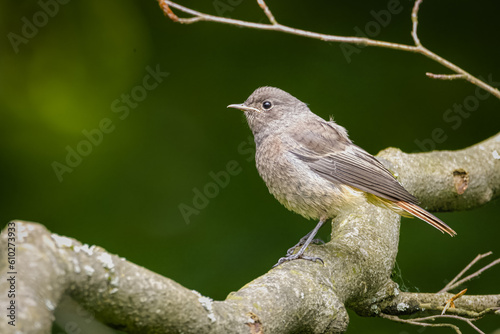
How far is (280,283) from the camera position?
92.4 inches

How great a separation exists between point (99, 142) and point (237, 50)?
4.63 feet

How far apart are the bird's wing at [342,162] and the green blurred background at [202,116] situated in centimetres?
122

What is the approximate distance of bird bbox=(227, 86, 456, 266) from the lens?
10.8 feet

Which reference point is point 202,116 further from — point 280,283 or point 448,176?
point 280,283

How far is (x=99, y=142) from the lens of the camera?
451 centimetres

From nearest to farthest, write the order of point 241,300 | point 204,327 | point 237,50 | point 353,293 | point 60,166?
point 204,327
point 241,300
point 353,293
point 60,166
point 237,50

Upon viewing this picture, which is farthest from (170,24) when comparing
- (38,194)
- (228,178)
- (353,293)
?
(353,293)

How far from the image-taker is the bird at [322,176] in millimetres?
3299

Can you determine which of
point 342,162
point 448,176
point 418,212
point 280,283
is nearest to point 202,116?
point 342,162

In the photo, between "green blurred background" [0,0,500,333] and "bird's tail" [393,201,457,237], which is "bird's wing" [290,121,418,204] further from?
"green blurred background" [0,0,500,333]

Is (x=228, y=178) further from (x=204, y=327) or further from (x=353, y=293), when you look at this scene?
(x=204, y=327)

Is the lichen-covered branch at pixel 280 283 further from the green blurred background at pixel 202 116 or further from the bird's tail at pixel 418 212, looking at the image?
the green blurred background at pixel 202 116

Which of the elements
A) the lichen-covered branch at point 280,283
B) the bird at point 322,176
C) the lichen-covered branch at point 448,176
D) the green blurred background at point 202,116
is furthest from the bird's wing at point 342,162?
the green blurred background at point 202,116

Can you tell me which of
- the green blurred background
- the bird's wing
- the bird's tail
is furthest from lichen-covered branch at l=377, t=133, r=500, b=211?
the green blurred background
